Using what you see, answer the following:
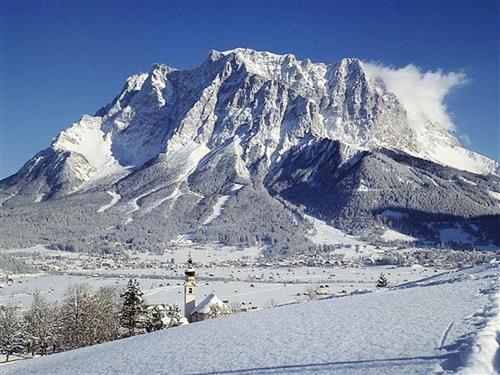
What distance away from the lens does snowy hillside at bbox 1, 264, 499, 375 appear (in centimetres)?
1673

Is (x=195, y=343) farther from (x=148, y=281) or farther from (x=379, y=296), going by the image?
(x=148, y=281)

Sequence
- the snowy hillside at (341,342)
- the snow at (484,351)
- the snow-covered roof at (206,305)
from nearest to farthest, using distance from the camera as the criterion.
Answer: the snow at (484,351) < the snowy hillside at (341,342) < the snow-covered roof at (206,305)

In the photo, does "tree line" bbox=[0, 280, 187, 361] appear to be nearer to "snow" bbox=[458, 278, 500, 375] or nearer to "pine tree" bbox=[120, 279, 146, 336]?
"pine tree" bbox=[120, 279, 146, 336]

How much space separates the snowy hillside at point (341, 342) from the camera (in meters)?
16.7

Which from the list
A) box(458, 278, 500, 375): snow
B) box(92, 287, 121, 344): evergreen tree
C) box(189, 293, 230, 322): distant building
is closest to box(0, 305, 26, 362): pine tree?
box(92, 287, 121, 344): evergreen tree

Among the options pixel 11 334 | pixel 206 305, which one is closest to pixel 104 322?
pixel 11 334

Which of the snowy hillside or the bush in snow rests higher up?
the snowy hillside

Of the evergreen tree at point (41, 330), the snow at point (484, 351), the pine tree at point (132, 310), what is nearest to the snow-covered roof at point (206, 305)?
the pine tree at point (132, 310)

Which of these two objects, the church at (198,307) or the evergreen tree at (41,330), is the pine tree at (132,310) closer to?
the evergreen tree at (41,330)

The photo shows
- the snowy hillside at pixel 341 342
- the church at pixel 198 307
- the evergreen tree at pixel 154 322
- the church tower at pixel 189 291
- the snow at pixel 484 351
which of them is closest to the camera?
the snow at pixel 484 351

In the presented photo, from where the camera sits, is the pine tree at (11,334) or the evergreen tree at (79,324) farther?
the pine tree at (11,334)

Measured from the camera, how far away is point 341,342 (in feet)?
68.7

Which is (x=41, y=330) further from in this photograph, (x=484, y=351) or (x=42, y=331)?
(x=484, y=351)

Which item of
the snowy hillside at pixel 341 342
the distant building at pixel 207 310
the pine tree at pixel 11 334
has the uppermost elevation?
the snowy hillside at pixel 341 342
